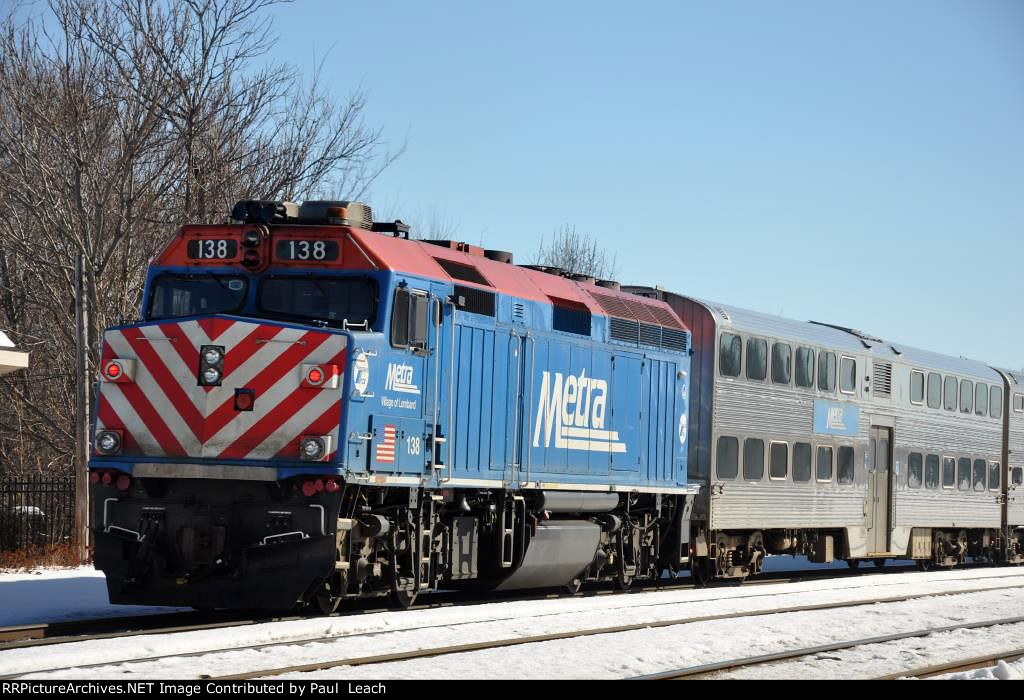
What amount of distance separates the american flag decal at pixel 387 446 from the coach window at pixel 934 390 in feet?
59.6

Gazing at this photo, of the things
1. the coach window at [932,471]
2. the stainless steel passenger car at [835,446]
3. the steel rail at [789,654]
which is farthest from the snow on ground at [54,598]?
the coach window at [932,471]

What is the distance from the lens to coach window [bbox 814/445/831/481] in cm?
2545

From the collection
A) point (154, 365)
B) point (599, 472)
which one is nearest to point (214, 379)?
point (154, 365)

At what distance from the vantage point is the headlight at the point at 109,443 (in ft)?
46.9

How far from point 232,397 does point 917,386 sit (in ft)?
62.4

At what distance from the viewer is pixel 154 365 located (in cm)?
1430

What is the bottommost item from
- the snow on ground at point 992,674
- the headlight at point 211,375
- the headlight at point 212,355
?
the snow on ground at point 992,674

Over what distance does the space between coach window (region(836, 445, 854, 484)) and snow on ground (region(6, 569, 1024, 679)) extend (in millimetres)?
5747

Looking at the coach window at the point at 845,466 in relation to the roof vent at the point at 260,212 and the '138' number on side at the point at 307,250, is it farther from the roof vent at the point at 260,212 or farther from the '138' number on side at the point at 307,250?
the roof vent at the point at 260,212

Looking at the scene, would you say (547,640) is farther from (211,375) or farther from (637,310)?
(637,310)

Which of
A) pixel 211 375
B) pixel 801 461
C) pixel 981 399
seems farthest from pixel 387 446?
pixel 981 399

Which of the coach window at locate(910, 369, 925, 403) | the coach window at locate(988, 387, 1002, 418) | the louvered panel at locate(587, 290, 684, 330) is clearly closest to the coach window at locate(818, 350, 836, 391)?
the coach window at locate(910, 369, 925, 403)

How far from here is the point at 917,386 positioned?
2916 cm

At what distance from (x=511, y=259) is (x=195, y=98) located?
9910 mm
